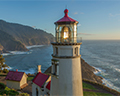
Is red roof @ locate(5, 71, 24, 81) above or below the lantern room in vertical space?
below

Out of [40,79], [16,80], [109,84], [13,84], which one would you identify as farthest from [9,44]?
[40,79]

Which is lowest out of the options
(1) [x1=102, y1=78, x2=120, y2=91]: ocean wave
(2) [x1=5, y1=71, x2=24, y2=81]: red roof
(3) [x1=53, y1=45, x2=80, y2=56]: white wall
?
(1) [x1=102, y1=78, x2=120, y2=91]: ocean wave

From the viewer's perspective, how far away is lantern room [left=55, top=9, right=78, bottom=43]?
270 inches

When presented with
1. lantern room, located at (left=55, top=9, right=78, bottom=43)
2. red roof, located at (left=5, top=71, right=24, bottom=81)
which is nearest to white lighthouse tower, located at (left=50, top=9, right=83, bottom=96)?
lantern room, located at (left=55, top=9, right=78, bottom=43)

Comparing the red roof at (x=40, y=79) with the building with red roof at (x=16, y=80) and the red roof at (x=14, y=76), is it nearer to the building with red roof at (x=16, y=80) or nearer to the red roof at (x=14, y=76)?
the building with red roof at (x=16, y=80)

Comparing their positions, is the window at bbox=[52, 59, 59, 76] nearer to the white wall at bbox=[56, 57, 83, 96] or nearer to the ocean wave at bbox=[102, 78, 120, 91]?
the white wall at bbox=[56, 57, 83, 96]

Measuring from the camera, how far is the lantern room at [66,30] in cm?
687

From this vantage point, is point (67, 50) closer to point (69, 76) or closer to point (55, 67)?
point (55, 67)

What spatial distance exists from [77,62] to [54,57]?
1566 millimetres

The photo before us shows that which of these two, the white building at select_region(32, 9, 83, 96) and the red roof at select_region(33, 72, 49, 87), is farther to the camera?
the red roof at select_region(33, 72, 49, 87)

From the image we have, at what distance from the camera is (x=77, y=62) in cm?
707

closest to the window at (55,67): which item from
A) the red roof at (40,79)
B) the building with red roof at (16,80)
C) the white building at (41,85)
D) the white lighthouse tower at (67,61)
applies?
the white lighthouse tower at (67,61)

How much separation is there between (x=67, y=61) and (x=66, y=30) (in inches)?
86.1

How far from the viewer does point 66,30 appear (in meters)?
7.46
